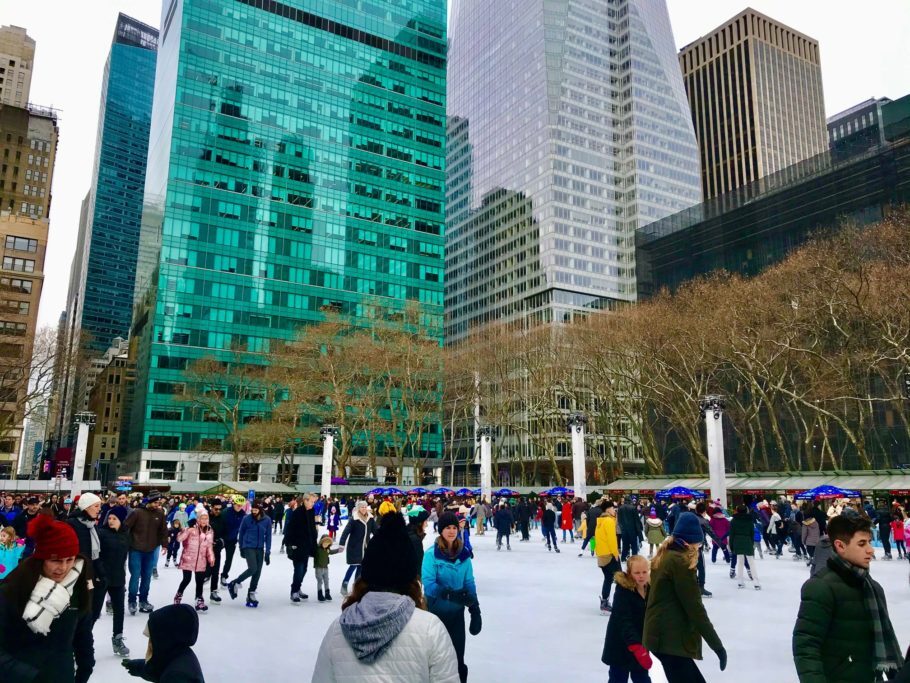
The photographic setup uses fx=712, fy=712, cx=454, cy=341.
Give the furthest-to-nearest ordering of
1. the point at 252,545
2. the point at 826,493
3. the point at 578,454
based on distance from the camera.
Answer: the point at 578,454 < the point at 826,493 < the point at 252,545

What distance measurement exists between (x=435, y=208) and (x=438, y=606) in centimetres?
9460

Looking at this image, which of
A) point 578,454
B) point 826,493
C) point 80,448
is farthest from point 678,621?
point 80,448

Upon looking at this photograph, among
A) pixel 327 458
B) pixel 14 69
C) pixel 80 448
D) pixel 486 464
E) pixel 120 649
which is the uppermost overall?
pixel 14 69

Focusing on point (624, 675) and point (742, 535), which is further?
point (742, 535)

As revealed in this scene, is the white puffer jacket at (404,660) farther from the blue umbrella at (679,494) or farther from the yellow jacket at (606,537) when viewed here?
the blue umbrella at (679,494)

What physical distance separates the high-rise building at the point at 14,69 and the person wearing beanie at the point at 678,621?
491 ft

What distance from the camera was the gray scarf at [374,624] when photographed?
2688 mm

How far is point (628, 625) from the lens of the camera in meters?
5.38

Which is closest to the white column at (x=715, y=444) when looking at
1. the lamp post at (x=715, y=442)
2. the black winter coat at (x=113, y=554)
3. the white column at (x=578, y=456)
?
the lamp post at (x=715, y=442)

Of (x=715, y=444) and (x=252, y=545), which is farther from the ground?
(x=715, y=444)

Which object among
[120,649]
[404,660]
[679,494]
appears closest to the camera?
[404,660]

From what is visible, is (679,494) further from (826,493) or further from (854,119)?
(854,119)

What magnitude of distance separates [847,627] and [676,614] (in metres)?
1.62

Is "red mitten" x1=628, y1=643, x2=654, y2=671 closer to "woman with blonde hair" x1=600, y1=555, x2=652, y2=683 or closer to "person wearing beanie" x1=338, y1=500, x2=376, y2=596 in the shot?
"woman with blonde hair" x1=600, y1=555, x2=652, y2=683
